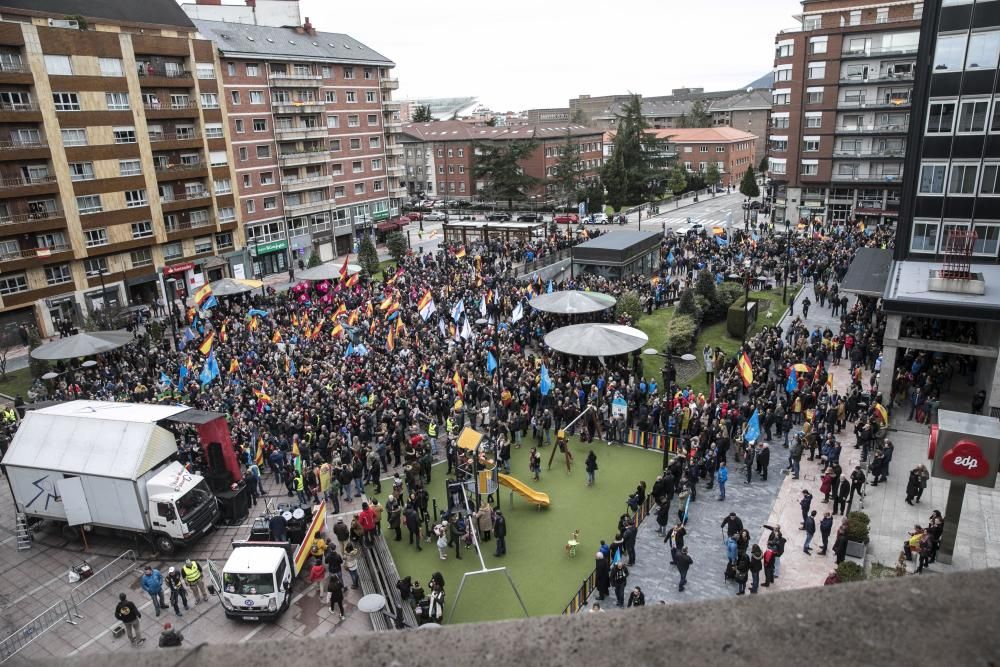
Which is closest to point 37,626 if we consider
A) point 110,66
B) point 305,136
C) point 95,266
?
point 95,266

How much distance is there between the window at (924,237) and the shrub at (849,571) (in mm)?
20756

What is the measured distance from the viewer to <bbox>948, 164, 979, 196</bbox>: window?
28.0 metres

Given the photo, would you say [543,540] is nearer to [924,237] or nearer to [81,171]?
[924,237]

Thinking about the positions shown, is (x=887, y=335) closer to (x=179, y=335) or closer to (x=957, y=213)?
(x=957, y=213)

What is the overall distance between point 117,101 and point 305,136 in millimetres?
18526

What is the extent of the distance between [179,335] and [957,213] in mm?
40004

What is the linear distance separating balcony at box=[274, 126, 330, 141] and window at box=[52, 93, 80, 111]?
18484 millimetres

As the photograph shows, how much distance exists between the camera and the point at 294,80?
60.1 meters

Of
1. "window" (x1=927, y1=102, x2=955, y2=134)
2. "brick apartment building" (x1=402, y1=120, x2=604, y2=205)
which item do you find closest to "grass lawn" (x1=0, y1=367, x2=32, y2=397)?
"window" (x1=927, y1=102, x2=955, y2=134)

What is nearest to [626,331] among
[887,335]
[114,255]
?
[887,335]

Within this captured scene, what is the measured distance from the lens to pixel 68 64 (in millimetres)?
41719

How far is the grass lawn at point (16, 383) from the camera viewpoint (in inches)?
1334

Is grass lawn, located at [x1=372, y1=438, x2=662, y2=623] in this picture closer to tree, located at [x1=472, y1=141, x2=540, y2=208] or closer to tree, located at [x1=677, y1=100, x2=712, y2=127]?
tree, located at [x1=472, y1=141, x2=540, y2=208]

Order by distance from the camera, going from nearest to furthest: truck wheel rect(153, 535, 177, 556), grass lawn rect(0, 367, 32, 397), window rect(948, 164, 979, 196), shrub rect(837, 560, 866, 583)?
shrub rect(837, 560, 866, 583), truck wheel rect(153, 535, 177, 556), window rect(948, 164, 979, 196), grass lawn rect(0, 367, 32, 397)
